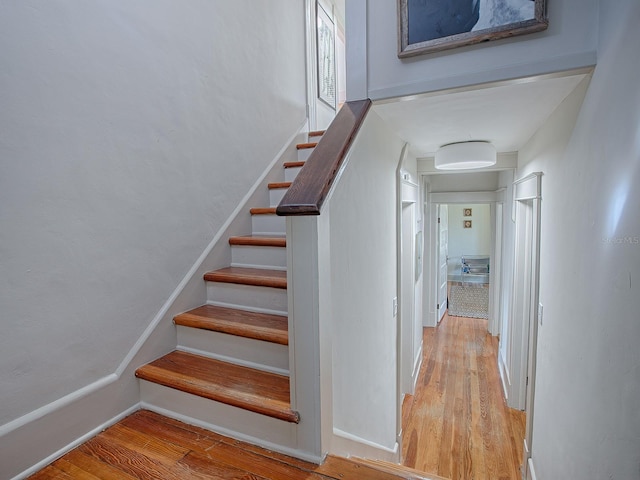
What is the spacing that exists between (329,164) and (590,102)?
101cm

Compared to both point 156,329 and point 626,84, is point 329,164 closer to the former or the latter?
point 626,84

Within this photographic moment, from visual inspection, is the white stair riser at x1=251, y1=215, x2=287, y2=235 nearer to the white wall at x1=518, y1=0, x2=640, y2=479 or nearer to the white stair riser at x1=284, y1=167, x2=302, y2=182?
the white stair riser at x1=284, y1=167, x2=302, y2=182

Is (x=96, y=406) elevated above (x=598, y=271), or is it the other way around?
(x=598, y=271)

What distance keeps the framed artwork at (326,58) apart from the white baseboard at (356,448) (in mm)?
3061

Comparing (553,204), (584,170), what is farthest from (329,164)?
(553,204)

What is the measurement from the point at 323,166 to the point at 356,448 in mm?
1296

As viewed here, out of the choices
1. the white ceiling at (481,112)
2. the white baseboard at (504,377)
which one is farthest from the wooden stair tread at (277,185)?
the white baseboard at (504,377)

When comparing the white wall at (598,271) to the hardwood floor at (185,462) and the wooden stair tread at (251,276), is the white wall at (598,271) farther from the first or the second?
the wooden stair tread at (251,276)

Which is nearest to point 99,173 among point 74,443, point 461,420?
point 74,443

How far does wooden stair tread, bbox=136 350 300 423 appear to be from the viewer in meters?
1.18

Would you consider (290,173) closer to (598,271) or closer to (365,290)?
(365,290)

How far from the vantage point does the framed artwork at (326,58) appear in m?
3.34

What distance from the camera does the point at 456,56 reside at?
138cm

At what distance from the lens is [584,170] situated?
49.1 inches
